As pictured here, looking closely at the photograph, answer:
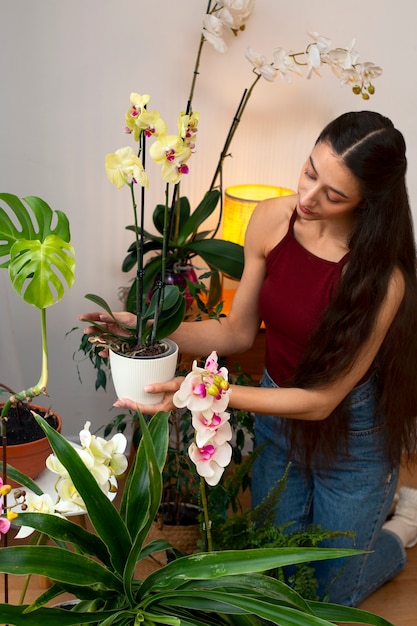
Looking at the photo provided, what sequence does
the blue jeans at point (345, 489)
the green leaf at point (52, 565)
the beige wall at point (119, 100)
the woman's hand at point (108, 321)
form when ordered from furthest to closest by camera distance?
the beige wall at point (119, 100)
the blue jeans at point (345, 489)
the woman's hand at point (108, 321)
the green leaf at point (52, 565)

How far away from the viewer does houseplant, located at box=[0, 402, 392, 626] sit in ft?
3.12

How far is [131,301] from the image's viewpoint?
1.97 m

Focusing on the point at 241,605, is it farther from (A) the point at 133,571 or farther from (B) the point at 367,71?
(B) the point at 367,71

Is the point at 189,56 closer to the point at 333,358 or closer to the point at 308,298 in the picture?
the point at 308,298

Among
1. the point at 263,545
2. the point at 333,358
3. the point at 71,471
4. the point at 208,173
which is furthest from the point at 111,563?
the point at 208,173

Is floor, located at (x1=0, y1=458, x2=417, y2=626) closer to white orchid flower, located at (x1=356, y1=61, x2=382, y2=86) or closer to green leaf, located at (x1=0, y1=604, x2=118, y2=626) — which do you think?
green leaf, located at (x1=0, y1=604, x2=118, y2=626)

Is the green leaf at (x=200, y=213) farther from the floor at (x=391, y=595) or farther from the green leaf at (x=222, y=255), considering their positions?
the floor at (x=391, y=595)

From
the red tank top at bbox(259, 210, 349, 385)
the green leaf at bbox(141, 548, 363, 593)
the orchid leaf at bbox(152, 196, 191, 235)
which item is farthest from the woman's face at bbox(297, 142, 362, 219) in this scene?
the green leaf at bbox(141, 548, 363, 593)

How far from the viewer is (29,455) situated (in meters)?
1.66

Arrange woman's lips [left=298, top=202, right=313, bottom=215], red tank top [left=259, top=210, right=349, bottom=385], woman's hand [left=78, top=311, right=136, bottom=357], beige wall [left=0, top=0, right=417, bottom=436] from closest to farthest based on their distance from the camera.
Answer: woman's hand [left=78, top=311, right=136, bottom=357]
woman's lips [left=298, top=202, right=313, bottom=215]
red tank top [left=259, top=210, right=349, bottom=385]
beige wall [left=0, top=0, right=417, bottom=436]

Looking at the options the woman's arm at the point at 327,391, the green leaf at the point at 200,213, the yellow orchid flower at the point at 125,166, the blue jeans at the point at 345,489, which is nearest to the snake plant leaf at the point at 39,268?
the yellow orchid flower at the point at 125,166

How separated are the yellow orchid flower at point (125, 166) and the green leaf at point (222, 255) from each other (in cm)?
91

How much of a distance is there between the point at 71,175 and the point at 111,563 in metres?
1.59

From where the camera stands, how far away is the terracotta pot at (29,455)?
1.63m
